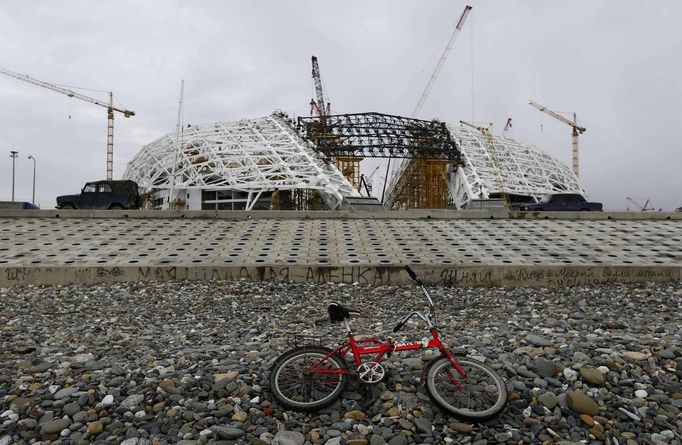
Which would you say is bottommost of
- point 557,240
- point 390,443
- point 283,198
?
point 390,443

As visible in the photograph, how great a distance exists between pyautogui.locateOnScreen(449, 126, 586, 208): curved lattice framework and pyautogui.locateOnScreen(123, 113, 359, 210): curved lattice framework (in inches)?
591

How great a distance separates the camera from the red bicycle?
3.61 m

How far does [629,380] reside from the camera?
4.00m

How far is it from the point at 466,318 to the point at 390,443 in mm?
4318

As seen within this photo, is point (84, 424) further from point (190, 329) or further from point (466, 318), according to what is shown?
point (466, 318)

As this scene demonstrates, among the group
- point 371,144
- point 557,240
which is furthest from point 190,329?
point 371,144

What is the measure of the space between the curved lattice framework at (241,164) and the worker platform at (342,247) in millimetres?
20506

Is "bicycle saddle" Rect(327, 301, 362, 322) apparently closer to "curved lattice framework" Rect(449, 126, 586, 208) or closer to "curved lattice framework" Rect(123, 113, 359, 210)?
"curved lattice framework" Rect(123, 113, 359, 210)

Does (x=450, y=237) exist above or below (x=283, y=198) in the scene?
below

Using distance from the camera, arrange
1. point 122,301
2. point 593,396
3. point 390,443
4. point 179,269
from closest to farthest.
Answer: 1. point 390,443
2. point 593,396
3. point 122,301
4. point 179,269

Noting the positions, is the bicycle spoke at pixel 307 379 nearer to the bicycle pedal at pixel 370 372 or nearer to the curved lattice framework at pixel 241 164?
the bicycle pedal at pixel 370 372

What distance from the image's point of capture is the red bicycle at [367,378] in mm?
3607

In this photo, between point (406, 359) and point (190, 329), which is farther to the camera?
point (190, 329)

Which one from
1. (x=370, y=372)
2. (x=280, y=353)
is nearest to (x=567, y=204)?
(x=280, y=353)
